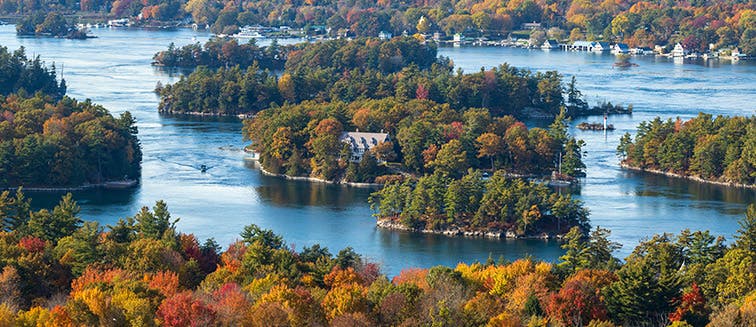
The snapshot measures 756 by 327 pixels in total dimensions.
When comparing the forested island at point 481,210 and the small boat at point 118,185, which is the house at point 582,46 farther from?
the forested island at point 481,210

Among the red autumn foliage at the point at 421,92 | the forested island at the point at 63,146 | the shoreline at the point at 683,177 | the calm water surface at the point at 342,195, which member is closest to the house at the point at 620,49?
the calm water surface at the point at 342,195

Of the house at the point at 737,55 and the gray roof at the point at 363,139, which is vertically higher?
the house at the point at 737,55

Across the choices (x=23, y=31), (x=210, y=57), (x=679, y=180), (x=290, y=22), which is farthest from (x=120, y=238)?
(x=290, y=22)

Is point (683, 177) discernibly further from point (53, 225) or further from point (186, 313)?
point (186, 313)

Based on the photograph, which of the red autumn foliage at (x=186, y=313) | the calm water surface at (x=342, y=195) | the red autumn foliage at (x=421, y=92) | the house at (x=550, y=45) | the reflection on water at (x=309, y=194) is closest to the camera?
the red autumn foliage at (x=186, y=313)

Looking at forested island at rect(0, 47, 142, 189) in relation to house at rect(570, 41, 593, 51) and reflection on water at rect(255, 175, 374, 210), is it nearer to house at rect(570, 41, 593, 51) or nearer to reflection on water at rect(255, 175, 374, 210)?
reflection on water at rect(255, 175, 374, 210)

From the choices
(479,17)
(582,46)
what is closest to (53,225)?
(582,46)

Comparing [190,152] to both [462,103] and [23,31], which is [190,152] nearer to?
[462,103]

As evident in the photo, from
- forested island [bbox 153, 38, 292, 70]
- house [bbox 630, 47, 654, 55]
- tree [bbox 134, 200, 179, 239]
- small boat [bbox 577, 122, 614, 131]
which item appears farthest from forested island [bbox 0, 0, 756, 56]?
tree [bbox 134, 200, 179, 239]
